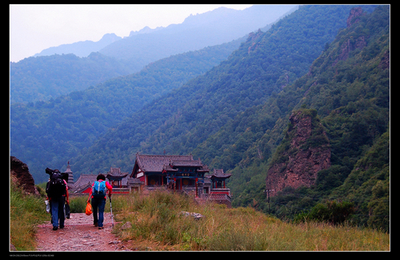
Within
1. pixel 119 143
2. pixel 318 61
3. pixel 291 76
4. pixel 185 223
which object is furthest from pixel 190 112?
pixel 185 223

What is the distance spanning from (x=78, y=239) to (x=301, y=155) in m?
55.1

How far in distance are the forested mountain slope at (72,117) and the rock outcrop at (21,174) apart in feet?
277

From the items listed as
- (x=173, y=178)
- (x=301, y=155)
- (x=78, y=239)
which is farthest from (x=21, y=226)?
(x=301, y=155)

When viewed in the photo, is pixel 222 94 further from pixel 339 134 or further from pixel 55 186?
pixel 55 186

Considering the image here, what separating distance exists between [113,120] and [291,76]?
264ft

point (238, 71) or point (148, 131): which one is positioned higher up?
point (238, 71)

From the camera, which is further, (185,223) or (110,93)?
(110,93)

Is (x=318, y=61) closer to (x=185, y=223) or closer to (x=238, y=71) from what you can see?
(x=238, y=71)

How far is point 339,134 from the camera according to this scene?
2591 inches

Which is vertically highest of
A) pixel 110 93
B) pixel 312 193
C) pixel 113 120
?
pixel 110 93

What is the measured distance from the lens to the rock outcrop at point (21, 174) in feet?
42.7
